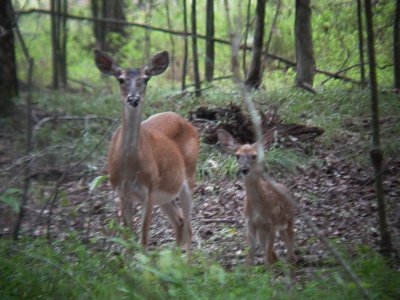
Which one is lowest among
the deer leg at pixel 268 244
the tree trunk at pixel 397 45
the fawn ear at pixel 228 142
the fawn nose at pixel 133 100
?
the deer leg at pixel 268 244

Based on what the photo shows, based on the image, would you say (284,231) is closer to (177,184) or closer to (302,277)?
(302,277)

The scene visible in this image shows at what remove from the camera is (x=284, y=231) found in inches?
257

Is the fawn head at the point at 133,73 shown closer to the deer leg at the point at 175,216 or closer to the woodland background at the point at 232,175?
the woodland background at the point at 232,175

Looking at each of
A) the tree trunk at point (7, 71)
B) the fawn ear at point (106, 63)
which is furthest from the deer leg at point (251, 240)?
the tree trunk at point (7, 71)

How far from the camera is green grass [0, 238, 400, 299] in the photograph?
176 inches

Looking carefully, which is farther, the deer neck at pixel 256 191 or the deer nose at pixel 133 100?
the deer nose at pixel 133 100

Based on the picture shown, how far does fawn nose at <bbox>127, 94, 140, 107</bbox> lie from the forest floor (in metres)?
0.91

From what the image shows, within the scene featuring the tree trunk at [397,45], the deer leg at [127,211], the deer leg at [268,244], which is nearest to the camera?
the deer leg at [268,244]

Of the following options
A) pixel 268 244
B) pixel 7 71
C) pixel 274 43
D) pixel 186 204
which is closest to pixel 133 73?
pixel 186 204

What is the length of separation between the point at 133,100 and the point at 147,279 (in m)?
2.57

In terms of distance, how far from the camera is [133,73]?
23.0ft

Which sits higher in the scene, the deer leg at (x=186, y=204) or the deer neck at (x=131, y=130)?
the deer neck at (x=131, y=130)

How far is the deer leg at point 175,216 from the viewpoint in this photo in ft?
25.0

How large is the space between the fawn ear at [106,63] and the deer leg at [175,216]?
1514 millimetres
